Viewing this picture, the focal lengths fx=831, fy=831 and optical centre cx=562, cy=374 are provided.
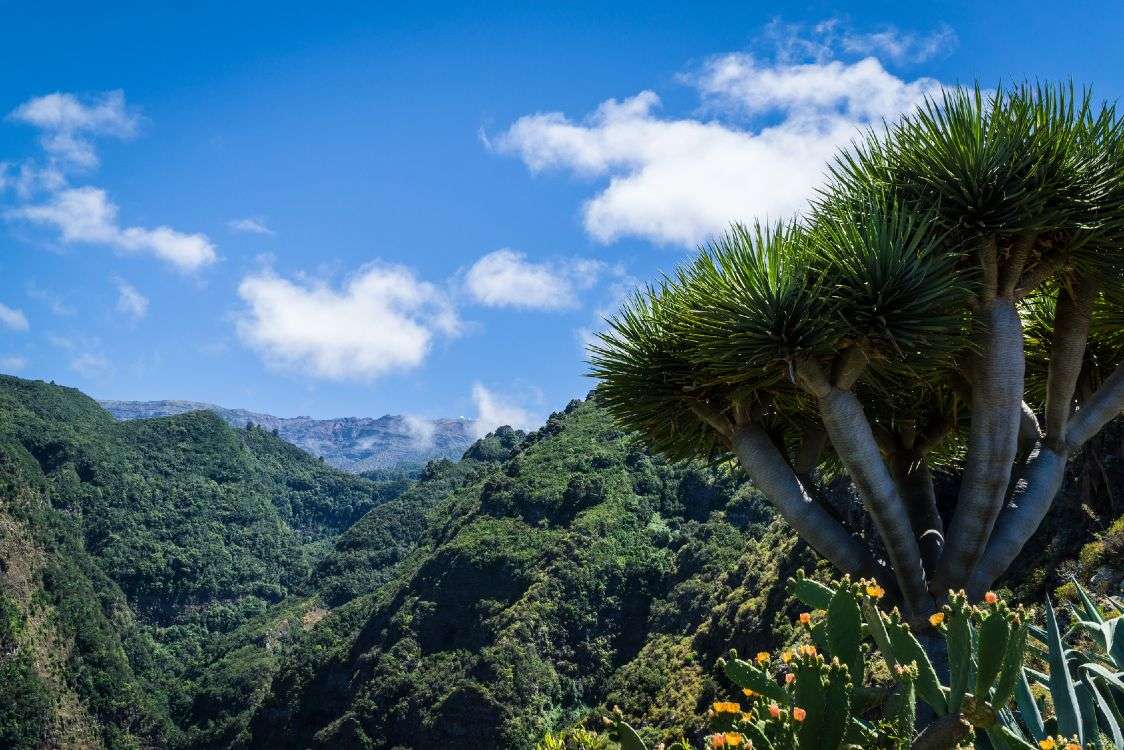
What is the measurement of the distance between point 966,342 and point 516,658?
149ft

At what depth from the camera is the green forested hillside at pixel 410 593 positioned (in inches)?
1453

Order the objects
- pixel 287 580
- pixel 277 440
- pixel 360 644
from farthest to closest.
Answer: pixel 277 440 → pixel 287 580 → pixel 360 644

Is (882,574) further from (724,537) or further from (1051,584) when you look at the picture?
(724,537)

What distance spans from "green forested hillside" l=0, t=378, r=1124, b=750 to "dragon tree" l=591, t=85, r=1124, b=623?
1.38 meters

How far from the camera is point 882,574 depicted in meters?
5.62

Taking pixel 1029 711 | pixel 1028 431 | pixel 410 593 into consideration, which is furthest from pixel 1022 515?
pixel 410 593

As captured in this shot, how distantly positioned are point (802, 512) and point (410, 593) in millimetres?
56779

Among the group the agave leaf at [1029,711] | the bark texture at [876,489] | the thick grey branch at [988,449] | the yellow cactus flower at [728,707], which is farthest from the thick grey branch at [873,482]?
the yellow cactus flower at [728,707]

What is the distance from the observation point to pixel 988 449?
526cm

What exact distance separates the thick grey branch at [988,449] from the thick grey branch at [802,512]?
0.51 metres

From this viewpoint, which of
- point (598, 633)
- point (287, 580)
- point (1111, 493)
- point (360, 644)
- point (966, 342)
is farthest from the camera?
point (287, 580)

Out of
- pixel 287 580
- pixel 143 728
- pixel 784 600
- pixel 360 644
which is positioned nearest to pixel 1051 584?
pixel 784 600

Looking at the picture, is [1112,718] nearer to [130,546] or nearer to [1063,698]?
[1063,698]

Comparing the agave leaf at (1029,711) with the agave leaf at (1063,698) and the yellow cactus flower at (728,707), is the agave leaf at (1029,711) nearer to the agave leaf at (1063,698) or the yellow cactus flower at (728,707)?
the agave leaf at (1063,698)
